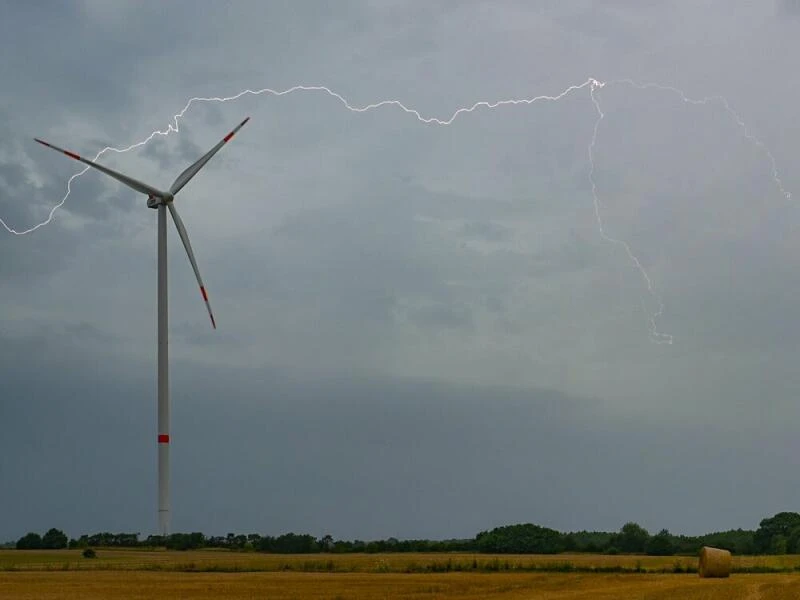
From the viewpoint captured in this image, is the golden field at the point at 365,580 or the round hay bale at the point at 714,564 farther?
the round hay bale at the point at 714,564

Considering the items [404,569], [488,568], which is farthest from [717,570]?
[404,569]

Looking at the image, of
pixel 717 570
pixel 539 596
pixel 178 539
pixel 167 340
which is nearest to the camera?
pixel 539 596

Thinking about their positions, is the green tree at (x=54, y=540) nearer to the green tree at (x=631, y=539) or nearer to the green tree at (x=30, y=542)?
the green tree at (x=30, y=542)

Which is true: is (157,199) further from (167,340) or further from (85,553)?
(85,553)

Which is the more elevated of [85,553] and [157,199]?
[157,199]

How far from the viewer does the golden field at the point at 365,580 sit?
49.3 m

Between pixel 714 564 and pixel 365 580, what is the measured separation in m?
19.8

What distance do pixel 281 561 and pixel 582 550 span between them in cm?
3559

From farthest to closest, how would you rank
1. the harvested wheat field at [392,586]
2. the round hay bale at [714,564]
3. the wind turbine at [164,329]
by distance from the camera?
the wind turbine at [164,329]
the round hay bale at [714,564]
the harvested wheat field at [392,586]

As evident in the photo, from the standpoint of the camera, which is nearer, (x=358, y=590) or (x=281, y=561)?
(x=358, y=590)

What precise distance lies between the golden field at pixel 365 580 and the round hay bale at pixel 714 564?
86cm

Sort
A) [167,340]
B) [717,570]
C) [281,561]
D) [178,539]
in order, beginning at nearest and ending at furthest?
[717,570], [281,561], [167,340], [178,539]

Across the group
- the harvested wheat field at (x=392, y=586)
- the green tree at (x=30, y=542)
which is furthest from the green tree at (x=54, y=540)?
the harvested wheat field at (x=392, y=586)

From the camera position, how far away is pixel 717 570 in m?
65.4
